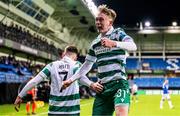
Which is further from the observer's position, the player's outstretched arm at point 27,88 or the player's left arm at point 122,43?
the player's outstretched arm at point 27,88

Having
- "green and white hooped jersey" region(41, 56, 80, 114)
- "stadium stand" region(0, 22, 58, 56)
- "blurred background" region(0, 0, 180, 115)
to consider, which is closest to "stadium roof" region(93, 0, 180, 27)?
"blurred background" region(0, 0, 180, 115)

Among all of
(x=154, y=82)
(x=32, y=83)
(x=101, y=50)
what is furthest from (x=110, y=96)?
Answer: (x=154, y=82)

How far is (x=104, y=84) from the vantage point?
7.02 meters

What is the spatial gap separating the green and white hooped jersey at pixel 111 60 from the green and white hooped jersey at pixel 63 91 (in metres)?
1.38

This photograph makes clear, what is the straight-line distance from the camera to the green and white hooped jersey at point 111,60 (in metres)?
6.95

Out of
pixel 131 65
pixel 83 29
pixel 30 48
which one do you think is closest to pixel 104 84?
pixel 30 48

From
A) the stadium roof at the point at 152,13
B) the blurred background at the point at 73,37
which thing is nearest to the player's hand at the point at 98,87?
the blurred background at the point at 73,37

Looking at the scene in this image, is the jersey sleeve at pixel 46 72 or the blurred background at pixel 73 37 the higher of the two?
the blurred background at pixel 73 37

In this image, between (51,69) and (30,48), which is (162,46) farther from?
(51,69)

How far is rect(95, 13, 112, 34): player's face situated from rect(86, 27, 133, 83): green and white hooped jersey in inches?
3.5

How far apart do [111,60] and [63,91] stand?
1669 millimetres

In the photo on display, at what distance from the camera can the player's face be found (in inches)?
272

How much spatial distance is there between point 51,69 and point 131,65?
268 feet

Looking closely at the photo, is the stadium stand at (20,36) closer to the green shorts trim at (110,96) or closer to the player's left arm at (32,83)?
the player's left arm at (32,83)
